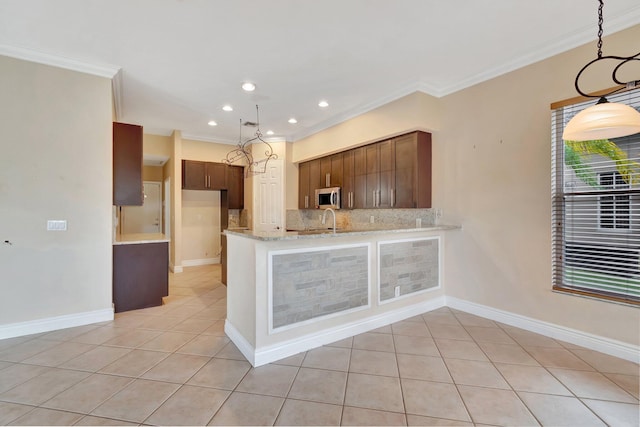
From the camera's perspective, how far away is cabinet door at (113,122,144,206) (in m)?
3.67

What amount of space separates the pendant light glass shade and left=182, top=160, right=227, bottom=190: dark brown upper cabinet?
20.2ft

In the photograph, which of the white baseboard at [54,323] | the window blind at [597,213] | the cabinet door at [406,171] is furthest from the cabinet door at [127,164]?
the window blind at [597,213]

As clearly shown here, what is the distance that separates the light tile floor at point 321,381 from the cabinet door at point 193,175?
11.9 ft

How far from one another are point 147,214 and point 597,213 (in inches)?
326

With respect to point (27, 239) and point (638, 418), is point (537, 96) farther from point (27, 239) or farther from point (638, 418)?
point (27, 239)

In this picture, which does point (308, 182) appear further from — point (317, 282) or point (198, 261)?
point (317, 282)

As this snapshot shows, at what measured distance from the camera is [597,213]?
107 inches

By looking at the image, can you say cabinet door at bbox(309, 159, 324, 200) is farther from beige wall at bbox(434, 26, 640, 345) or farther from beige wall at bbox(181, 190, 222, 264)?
beige wall at bbox(181, 190, 222, 264)

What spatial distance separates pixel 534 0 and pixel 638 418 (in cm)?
297

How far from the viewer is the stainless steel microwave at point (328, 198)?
17.0 ft

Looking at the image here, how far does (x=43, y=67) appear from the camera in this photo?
3.07m

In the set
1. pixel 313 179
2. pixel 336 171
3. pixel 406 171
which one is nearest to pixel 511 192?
pixel 406 171

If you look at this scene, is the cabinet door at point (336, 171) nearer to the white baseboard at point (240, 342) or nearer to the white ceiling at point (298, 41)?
the white ceiling at point (298, 41)

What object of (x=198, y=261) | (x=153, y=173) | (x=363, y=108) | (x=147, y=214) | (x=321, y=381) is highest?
(x=363, y=108)
